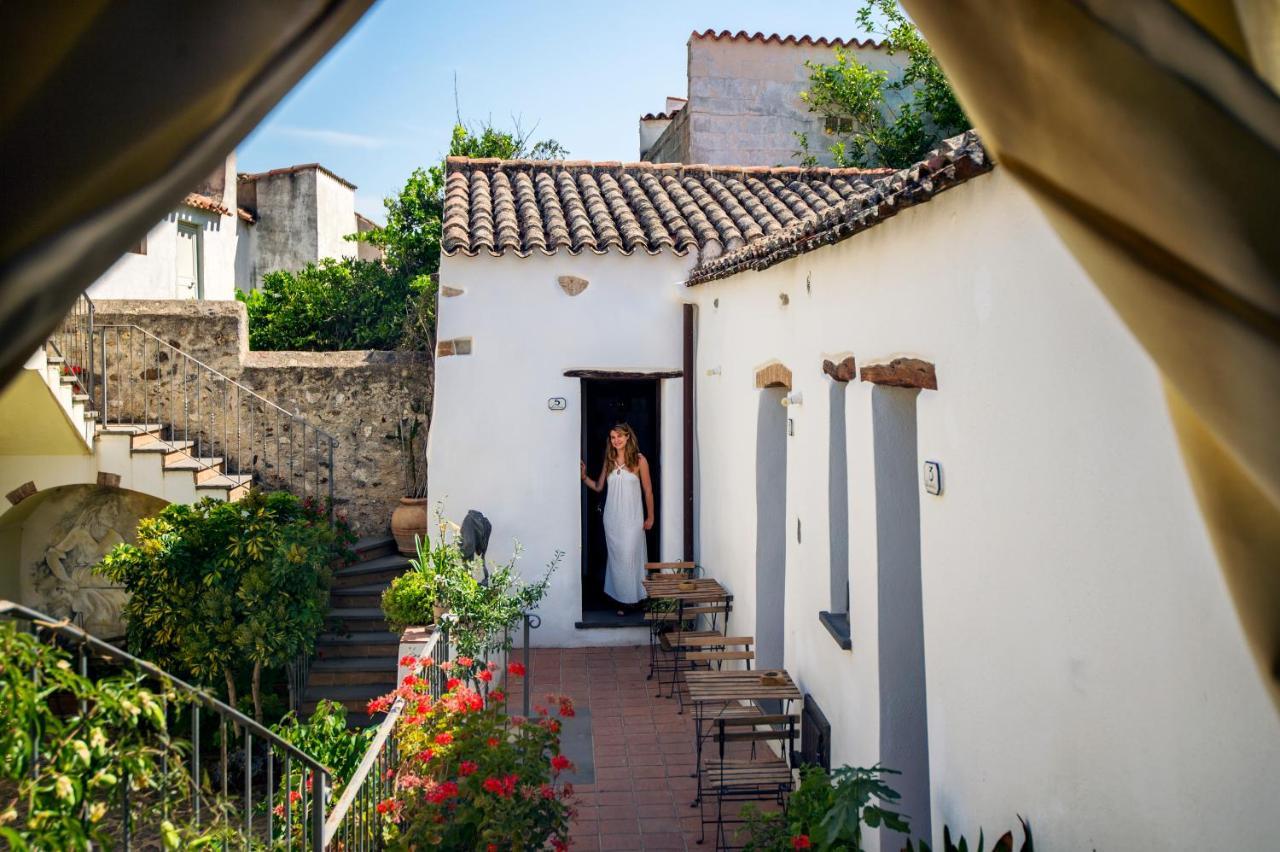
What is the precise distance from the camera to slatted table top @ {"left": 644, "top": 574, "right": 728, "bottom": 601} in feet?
29.0

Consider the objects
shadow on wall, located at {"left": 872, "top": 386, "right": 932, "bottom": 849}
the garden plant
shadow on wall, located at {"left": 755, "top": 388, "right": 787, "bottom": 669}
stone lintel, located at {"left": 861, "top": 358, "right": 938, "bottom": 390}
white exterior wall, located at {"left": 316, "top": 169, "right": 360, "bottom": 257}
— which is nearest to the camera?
stone lintel, located at {"left": 861, "top": 358, "right": 938, "bottom": 390}

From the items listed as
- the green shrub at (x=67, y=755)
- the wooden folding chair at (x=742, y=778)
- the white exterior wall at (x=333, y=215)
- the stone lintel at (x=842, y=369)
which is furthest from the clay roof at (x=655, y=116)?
the green shrub at (x=67, y=755)

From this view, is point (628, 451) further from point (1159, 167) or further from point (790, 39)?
point (1159, 167)

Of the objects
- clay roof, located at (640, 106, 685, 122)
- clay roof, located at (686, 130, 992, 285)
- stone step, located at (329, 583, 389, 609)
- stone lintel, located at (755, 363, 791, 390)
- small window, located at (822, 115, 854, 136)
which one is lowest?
stone step, located at (329, 583, 389, 609)

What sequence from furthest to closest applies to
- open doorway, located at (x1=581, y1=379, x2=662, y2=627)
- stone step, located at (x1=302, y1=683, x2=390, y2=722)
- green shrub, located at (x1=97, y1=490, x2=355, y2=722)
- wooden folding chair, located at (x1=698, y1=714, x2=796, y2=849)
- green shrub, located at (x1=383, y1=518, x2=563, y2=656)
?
open doorway, located at (x1=581, y1=379, x2=662, y2=627), stone step, located at (x1=302, y1=683, x2=390, y2=722), green shrub, located at (x1=97, y1=490, x2=355, y2=722), green shrub, located at (x1=383, y1=518, x2=563, y2=656), wooden folding chair, located at (x1=698, y1=714, x2=796, y2=849)

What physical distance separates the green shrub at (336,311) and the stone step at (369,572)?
5.04 m

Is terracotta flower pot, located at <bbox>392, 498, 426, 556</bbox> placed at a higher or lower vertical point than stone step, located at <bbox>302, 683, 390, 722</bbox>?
higher

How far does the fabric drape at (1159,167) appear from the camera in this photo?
74 centimetres

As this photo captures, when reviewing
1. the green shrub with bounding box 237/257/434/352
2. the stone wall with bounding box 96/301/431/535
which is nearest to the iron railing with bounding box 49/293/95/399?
the stone wall with bounding box 96/301/431/535

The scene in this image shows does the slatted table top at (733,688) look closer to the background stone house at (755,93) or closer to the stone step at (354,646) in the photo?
the stone step at (354,646)

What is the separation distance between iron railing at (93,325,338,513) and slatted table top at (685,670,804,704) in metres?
6.27

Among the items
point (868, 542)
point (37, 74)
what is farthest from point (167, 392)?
point (37, 74)

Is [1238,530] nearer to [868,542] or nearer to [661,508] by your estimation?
[868,542]

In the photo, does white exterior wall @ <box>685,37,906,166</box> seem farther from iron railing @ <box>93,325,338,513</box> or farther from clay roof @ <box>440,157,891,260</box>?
iron railing @ <box>93,325,338,513</box>
